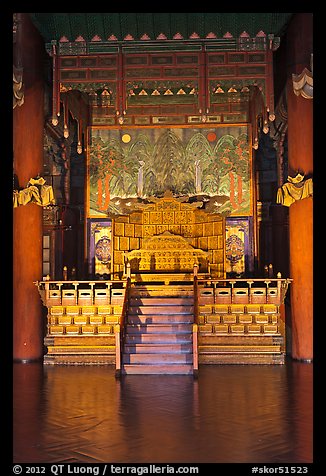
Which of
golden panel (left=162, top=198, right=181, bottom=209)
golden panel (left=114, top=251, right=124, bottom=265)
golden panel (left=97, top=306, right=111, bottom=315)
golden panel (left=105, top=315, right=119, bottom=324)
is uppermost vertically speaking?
golden panel (left=162, top=198, right=181, bottom=209)

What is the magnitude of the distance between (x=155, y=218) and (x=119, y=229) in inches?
29.6

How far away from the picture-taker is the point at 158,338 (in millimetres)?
8258

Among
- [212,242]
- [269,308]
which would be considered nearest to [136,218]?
[212,242]

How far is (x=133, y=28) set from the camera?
30.3 ft

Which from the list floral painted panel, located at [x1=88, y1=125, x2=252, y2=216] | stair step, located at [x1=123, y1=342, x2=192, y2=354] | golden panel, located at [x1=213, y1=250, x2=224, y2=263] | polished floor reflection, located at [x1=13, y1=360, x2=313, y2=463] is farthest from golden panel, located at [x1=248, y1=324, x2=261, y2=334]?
floral painted panel, located at [x1=88, y1=125, x2=252, y2=216]

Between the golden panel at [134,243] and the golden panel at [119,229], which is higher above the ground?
the golden panel at [119,229]

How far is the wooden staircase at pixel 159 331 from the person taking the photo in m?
7.85

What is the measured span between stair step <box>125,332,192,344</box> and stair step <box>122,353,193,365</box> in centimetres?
29

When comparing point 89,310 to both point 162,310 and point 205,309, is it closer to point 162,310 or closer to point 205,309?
point 162,310

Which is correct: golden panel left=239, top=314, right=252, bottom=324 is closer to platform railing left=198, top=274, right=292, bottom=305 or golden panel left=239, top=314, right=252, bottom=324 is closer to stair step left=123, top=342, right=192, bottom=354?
platform railing left=198, top=274, right=292, bottom=305

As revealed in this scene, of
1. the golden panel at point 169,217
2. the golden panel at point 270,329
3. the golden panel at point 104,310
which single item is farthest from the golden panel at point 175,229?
the golden panel at point 270,329

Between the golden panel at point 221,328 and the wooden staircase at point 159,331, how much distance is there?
0.53 m

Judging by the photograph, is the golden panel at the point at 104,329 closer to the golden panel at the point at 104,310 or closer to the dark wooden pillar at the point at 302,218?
the golden panel at the point at 104,310

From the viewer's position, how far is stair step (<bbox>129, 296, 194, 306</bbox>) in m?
9.03
